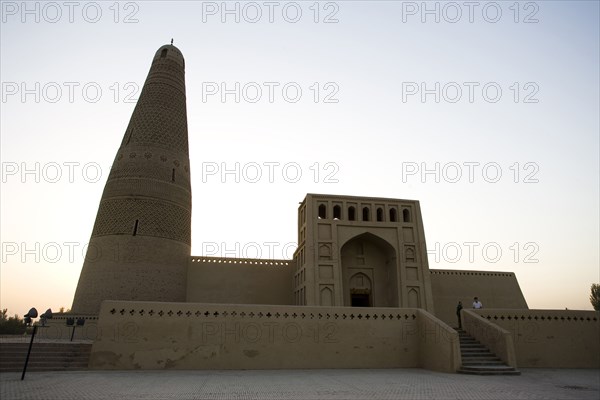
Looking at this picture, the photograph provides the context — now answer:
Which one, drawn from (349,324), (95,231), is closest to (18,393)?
(349,324)

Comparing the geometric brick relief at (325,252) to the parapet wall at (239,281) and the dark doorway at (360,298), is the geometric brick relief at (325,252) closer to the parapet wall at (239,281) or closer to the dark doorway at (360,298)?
the dark doorway at (360,298)

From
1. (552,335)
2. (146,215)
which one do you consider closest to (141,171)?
(146,215)

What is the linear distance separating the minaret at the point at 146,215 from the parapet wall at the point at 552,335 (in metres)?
11.2

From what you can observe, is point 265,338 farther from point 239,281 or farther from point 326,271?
point 239,281

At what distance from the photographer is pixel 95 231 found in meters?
16.6

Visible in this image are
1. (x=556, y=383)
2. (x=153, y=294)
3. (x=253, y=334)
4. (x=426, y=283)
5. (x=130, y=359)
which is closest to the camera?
(x=556, y=383)

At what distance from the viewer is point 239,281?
18.3 metres

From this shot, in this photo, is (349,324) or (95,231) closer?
(349,324)

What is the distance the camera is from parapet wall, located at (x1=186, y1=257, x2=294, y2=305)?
17.7m

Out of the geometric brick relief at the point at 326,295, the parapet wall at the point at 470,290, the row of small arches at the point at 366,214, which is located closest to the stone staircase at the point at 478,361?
the geometric brick relief at the point at 326,295

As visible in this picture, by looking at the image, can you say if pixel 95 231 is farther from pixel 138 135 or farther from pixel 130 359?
pixel 130 359

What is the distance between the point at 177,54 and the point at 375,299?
14.8 meters

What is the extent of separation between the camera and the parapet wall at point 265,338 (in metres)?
10.2

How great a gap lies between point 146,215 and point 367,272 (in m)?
9.44
